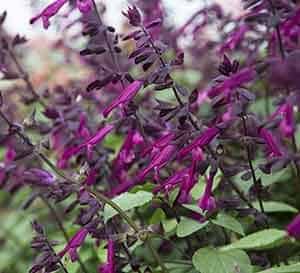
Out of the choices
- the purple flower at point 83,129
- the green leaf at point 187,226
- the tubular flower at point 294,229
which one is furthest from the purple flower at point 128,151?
the tubular flower at point 294,229

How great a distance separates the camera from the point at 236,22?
195 centimetres

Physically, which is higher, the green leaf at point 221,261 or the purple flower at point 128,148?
the purple flower at point 128,148

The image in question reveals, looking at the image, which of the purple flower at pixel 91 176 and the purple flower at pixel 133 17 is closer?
the purple flower at pixel 133 17

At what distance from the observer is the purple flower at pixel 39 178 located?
5.01 ft

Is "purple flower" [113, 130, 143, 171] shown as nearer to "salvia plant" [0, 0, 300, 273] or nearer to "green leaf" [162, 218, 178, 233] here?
"salvia plant" [0, 0, 300, 273]

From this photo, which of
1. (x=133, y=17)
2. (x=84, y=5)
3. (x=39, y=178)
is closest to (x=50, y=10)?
(x=84, y=5)

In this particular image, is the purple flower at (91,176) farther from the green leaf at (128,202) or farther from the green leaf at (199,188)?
the green leaf at (199,188)

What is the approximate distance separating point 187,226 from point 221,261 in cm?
12

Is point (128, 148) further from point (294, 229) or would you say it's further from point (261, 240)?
point (294, 229)

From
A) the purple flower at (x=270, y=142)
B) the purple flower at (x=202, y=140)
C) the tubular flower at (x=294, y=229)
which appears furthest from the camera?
the purple flower at (x=270, y=142)

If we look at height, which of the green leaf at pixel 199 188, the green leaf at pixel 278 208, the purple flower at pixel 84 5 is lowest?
the green leaf at pixel 278 208

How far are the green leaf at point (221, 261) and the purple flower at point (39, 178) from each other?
37 centimetres

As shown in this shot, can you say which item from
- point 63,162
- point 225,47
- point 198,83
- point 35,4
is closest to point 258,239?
point 225,47

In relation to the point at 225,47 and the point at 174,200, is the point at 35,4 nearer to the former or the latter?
the point at 225,47
